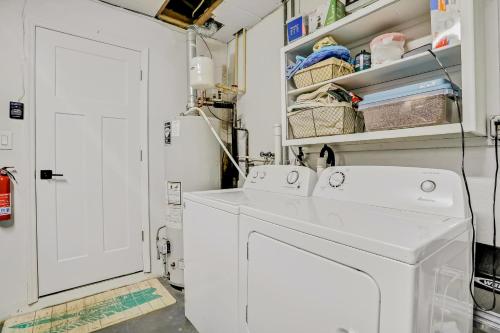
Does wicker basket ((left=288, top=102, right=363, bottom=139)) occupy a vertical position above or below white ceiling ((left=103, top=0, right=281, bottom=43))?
below

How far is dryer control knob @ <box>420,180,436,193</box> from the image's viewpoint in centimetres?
99

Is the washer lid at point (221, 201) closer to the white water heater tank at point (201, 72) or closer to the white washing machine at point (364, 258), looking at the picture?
the white washing machine at point (364, 258)

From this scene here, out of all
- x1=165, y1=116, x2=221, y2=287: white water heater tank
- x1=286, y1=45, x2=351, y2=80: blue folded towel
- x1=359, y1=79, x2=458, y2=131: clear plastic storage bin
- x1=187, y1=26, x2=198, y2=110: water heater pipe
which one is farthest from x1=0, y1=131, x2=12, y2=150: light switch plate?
x1=359, y1=79, x2=458, y2=131: clear plastic storage bin

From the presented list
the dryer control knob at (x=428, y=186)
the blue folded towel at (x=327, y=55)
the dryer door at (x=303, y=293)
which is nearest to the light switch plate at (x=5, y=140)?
the dryer door at (x=303, y=293)

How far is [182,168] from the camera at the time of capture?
2184mm

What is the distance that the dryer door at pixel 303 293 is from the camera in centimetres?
71

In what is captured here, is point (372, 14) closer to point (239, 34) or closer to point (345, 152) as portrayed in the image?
point (345, 152)

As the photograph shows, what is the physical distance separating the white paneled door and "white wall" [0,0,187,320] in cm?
9

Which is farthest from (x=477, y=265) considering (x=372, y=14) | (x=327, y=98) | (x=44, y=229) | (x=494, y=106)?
(x=44, y=229)

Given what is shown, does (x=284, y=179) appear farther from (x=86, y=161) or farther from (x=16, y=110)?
(x=16, y=110)

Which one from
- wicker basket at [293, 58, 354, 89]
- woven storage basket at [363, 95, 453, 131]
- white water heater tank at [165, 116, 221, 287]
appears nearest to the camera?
woven storage basket at [363, 95, 453, 131]

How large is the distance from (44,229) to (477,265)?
2.83m

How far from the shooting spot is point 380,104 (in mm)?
1208

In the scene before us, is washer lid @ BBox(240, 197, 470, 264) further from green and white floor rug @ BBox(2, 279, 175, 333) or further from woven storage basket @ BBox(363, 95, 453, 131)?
green and white floor rug @ BBox(2, 279, 175, 333)
